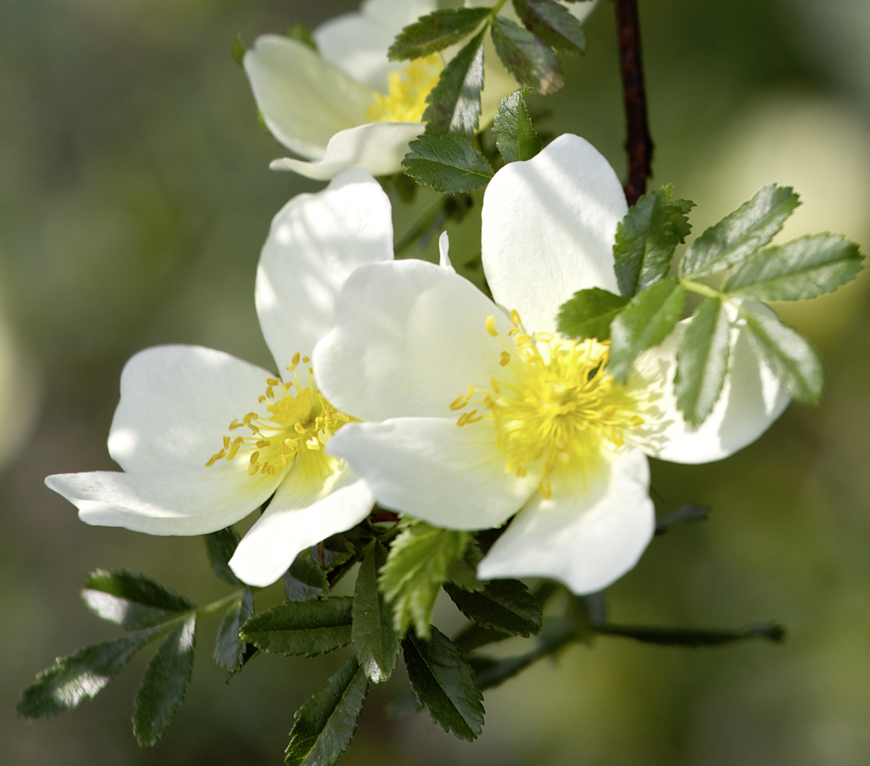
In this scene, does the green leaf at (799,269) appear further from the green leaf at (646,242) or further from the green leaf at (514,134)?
the green leaf at (514,134)

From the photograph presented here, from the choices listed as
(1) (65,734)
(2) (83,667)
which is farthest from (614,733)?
(2) (83,667)

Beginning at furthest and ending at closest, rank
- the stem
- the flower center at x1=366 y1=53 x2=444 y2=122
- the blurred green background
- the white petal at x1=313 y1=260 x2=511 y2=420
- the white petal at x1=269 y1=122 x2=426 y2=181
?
the blurred green background < the flower center at x1=366 y1=53 x2=444 y2=122 < the stem < the white petal at x1=269 y1=122 x2=426 y2=181 < the white petal at x1=313 y1=260 x2=511 y2=420

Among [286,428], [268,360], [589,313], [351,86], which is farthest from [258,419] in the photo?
[268,360]

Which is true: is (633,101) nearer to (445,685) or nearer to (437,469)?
(437,469)

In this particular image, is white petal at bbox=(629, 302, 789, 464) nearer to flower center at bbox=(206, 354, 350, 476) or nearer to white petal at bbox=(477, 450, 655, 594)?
white petal at bbox=(477, 450, 655, 594)

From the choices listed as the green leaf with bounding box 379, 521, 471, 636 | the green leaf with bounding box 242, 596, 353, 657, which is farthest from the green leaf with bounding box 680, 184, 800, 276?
the green leaf with bounding box 242, 596, 353, 657

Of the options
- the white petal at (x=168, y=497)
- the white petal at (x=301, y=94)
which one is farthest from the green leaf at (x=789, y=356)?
the white petal at (x=301, y=94)
